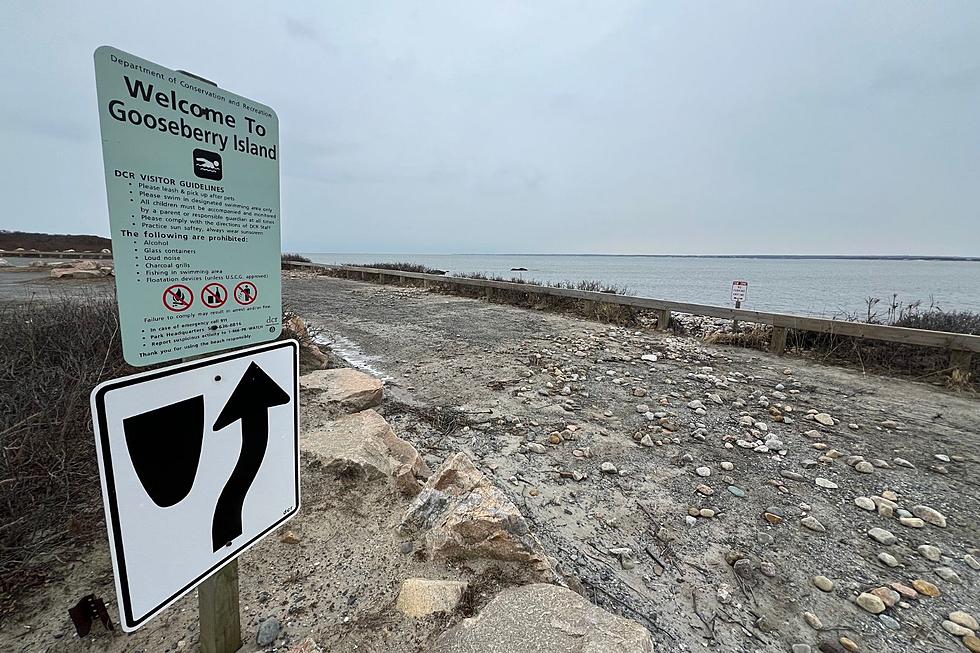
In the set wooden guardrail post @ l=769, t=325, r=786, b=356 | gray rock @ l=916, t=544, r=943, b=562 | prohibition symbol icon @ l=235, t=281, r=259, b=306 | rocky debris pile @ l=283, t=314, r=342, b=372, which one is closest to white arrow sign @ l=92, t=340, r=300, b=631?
prohibition symbol icon @ l=235, t=281, r=259, b=306

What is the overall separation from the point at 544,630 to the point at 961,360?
6.88 m

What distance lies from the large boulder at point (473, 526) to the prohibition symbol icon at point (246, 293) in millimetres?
1380

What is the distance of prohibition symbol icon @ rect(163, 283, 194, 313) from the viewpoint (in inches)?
43.2

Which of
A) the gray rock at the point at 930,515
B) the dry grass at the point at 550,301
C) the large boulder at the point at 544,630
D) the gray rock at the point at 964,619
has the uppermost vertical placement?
the dry grass at the point at 550,301

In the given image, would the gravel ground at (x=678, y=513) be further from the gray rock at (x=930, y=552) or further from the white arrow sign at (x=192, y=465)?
the white arrow sign at (x=192, y=465)

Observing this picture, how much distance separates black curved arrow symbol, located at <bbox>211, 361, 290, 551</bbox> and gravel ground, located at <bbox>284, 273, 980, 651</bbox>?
1614 mm

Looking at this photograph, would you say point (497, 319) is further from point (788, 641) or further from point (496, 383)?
point (788, 641)

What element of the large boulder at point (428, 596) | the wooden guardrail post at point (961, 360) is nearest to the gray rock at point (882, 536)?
the large boulder at point (428, 596)

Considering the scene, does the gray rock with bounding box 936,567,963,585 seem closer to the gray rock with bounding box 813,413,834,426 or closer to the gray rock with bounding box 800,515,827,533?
the gray rock with bounding box 800,515,827,533

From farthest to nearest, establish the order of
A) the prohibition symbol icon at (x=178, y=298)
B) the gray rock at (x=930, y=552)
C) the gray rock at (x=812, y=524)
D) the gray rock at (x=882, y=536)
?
the gray rock at (x=812, y=524) < the gray rock at (x=882, y=536) < the gray rock at (x=930, y=552) < the prohibition symbol icon at (x=178, y=298)

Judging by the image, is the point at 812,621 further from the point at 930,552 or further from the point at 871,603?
the point at 930,552

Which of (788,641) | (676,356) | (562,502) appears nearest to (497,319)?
(676,356)

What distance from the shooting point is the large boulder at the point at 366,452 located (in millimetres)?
2561

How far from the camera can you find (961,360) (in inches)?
206
